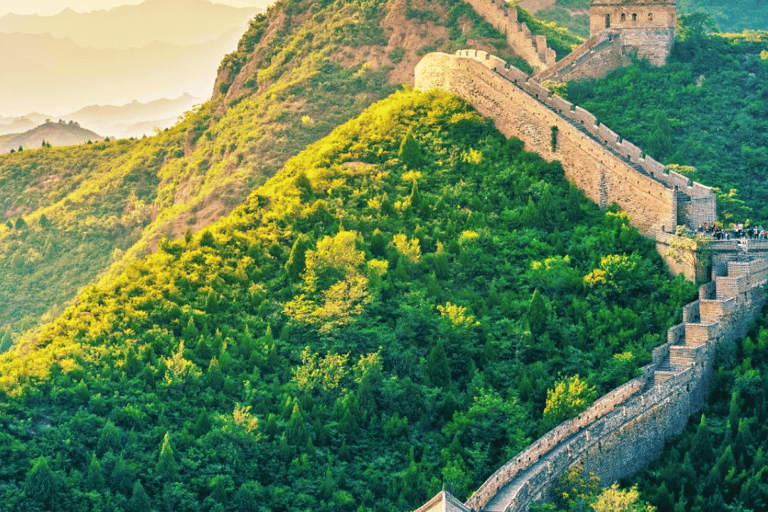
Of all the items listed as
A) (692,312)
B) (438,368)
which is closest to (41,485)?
(438,368)

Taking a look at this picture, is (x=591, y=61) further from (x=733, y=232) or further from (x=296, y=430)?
(x=296, y=430)

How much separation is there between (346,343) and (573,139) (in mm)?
14077

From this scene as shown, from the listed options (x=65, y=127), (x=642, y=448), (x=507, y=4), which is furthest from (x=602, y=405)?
(x=65, y=127)

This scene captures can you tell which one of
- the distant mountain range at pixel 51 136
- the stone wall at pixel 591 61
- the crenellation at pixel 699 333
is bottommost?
the crenellation at pixel 699 333

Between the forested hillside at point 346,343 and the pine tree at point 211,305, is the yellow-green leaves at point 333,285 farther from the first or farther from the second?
the pine tree at point 211,305

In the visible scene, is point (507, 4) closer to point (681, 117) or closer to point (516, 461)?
point (681, 117)

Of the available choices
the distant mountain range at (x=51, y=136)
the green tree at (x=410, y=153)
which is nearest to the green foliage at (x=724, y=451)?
the green tree at (x=410, y=153)

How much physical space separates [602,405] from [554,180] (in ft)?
51.1

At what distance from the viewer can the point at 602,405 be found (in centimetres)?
5500

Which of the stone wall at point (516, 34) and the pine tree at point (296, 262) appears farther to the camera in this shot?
the stone wall at point (516, 34)

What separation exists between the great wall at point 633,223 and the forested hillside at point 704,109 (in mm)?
1533

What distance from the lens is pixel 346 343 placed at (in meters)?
60.5

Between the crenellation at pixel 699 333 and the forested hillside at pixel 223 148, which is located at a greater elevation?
the forested hillside at pixel 223 148

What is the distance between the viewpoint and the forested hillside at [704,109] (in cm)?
6975
